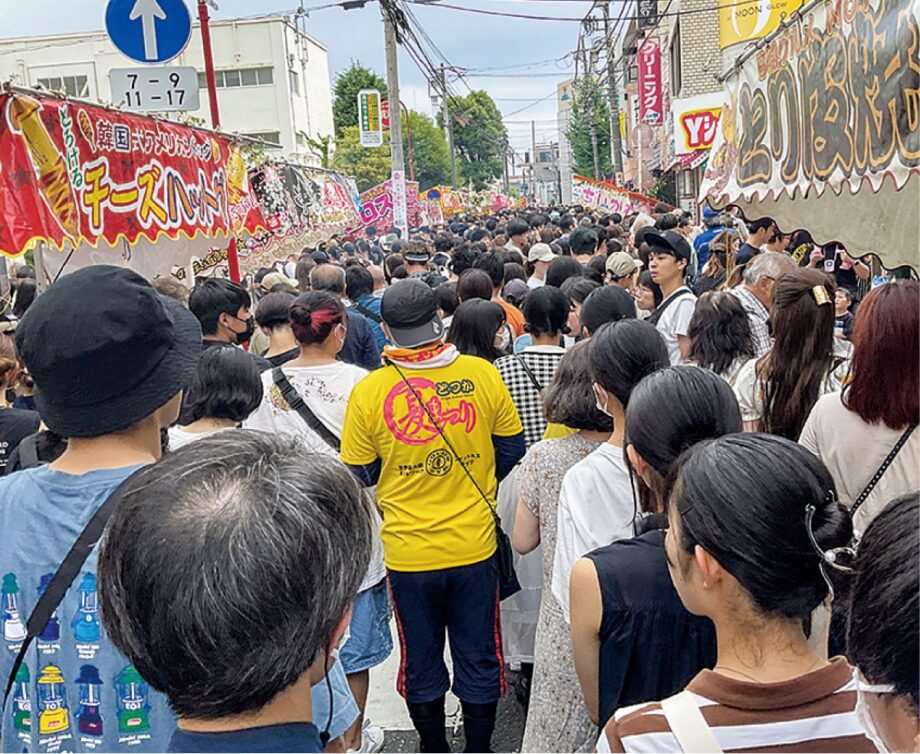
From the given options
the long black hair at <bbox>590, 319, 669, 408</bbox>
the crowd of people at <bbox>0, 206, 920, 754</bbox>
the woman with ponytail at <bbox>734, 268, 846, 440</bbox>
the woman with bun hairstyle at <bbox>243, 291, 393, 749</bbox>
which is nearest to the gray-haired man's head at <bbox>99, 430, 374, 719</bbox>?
the crowd of people at <bbox>0, 206, 920, 754</bbox>

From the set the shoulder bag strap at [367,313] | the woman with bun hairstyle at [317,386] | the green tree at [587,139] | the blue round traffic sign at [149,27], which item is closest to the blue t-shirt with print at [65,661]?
the woman with bun hairstyle at [317,386]

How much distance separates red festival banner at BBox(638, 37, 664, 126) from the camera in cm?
2652

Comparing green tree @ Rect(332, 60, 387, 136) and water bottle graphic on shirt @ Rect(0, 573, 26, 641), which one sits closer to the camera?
water bottle graphic on shirt @ Rect(0, 573, 26, 641)

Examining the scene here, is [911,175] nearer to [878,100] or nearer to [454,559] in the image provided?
[878,100]

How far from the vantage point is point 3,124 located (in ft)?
13.0

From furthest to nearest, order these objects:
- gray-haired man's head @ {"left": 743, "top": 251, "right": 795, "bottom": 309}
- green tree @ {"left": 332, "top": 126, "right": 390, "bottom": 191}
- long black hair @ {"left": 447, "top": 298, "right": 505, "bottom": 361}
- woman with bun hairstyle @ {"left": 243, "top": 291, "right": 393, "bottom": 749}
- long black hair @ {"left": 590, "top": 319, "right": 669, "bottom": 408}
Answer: green tree @ {"left": 332, "top": 126, "right": 390, "bottom": 191} < gray-haired man's head @ {"left": 743, "top": 251, "right": 795, "bottom": 309} < long black hair @ {"left": 447, "top": 298, "right": 505, "bottom": 361} < woman with bun hairstyle @ {"left": 243, "top": 291, "right": 393, "bottom": 749} < long black hair @ {"left": 590, "top": 319, "right": 669, "bottom": 408}

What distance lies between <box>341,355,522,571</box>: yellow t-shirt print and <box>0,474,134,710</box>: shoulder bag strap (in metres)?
1.61

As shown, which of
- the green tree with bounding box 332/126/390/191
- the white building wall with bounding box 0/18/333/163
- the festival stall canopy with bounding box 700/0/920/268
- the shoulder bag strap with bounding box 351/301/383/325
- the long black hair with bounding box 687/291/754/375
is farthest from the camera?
the green tree with bounding box 332/126/390/191

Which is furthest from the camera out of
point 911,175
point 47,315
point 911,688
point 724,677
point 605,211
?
point 605,211

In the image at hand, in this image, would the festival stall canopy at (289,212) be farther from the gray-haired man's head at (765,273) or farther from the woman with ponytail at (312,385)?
the gray-haired man's head at (765,273)

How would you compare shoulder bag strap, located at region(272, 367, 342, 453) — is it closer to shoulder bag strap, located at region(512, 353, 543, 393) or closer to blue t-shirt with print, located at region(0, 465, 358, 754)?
shoulder bag strap, located at region(512, 353, 543, 393)

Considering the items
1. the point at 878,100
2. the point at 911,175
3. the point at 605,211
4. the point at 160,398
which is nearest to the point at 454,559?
the point at 160,398

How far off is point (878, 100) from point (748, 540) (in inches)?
97.6

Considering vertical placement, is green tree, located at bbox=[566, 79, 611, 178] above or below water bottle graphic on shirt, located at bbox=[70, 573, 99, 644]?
above
